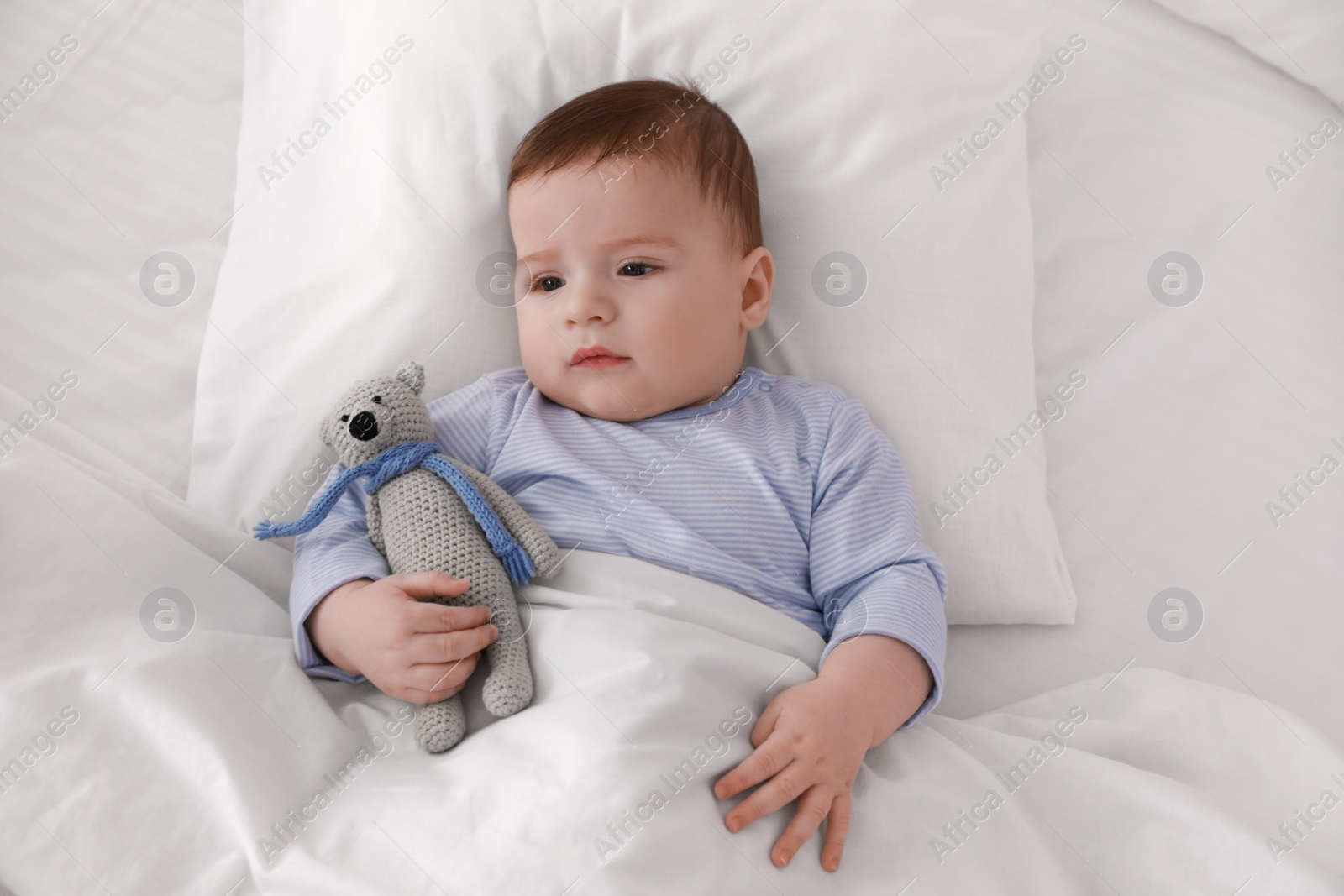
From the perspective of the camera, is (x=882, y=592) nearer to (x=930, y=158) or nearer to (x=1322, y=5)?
(x=930, y=158)

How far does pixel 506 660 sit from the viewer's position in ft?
2.83

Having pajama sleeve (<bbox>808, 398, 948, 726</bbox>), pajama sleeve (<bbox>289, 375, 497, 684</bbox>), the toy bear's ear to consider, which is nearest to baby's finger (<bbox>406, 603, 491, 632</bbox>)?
pajama sleeve (<bbox>289, 375, 497, 684</bbox>)

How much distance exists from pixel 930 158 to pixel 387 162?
27.3 inches

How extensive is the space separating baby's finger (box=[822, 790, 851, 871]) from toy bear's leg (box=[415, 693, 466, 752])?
0.33 metres

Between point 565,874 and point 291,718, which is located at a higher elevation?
point 565,874

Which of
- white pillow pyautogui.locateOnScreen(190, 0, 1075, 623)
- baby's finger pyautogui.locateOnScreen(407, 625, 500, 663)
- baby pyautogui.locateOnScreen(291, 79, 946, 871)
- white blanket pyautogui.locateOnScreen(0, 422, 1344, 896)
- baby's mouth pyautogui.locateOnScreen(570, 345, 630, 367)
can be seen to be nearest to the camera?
white blanket pyautogui.locateOnScreen(0, 422, 1344, 896)

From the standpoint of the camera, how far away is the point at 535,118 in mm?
1229

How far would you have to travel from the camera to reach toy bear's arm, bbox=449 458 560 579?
0.92 meters

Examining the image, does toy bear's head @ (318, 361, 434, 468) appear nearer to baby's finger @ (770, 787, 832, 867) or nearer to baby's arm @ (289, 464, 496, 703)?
baby's arm @ (289, 464, 496, 703)

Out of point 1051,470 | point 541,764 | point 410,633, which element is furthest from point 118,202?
→ point 1051,470

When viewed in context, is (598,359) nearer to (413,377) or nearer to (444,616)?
(413,377)

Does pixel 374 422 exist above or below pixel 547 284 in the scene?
below

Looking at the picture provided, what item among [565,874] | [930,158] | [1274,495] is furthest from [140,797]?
[1274,495]

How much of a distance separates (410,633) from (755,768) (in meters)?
0.32
